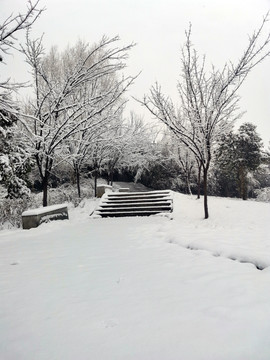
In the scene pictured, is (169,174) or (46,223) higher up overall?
(169,174)

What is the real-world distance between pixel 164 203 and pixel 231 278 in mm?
7014

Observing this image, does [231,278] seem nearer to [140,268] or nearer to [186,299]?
[186,299]

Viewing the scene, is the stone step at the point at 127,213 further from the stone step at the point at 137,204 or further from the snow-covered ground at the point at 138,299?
the snow-covered ground at the point at 138,299

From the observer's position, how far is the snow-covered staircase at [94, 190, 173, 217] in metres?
9.48

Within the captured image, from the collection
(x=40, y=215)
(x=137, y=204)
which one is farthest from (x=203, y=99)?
(x=40, y=215)

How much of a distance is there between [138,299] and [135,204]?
7.55 meters

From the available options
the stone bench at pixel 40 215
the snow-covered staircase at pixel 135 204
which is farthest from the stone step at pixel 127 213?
→ the stone bench at pixel 40 215

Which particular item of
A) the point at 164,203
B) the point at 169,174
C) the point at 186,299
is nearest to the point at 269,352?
the point at 186,299

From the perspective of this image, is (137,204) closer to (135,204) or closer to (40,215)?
(135,204)

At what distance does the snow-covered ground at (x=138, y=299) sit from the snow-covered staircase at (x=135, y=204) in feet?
13.6

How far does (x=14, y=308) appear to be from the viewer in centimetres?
251

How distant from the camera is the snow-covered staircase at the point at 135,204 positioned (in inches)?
373

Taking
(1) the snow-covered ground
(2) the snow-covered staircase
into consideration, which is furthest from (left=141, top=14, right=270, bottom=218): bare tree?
(1) the snow-covered ground

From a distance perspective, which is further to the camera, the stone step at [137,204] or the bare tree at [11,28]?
the stone step at [137,204]
